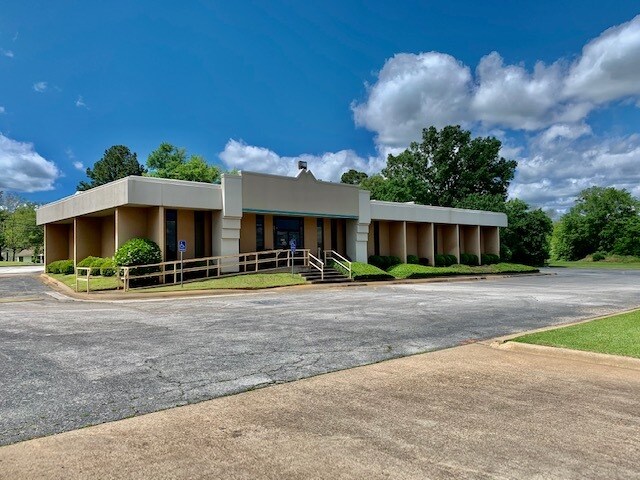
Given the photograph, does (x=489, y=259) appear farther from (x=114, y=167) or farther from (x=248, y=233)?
(x=114, y=167)

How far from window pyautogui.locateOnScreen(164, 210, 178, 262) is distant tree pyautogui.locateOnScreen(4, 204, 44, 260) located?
217 feet

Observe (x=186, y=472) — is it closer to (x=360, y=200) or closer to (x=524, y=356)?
(x=524, y=356)

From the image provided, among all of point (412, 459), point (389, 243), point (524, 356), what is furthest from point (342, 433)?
point (389, 243)

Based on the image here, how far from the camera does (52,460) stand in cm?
393

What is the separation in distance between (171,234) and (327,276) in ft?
29.0

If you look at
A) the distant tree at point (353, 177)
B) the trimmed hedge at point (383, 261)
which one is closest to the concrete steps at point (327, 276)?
the trimmed hedge at point (383, 261)

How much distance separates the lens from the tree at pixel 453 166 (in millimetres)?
67375

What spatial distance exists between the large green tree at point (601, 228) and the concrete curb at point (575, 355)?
64.7 metres

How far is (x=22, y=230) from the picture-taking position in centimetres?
8588

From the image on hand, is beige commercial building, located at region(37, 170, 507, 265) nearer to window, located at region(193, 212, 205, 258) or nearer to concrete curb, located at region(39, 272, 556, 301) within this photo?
window, located at region(193, 212, 205, 258)

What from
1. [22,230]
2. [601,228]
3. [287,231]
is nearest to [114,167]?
[22,230]

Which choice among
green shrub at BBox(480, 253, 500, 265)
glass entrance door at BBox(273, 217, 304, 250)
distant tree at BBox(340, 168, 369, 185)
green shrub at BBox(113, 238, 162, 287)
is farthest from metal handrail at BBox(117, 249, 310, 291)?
distant tree at BBox(340, 168, 369, 185)

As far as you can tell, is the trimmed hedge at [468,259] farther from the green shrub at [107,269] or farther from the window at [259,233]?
the green shrub at [107,269]

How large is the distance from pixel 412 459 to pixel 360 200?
28.3 meters
